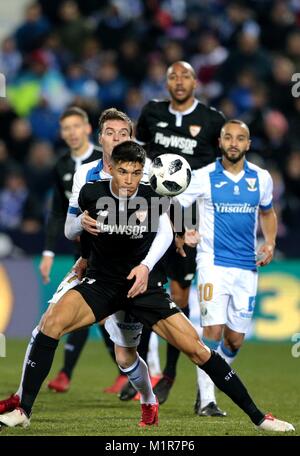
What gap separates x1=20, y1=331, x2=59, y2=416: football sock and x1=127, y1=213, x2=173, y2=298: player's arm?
0.63m

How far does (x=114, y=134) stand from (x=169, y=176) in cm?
56

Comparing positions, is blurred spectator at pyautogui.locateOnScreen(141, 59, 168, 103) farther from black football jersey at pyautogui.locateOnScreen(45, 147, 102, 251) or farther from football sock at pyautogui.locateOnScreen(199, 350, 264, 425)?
football sock at pyautogui.locateOnScreen(199, 350, 264, 425)

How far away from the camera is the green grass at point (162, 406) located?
303 inches

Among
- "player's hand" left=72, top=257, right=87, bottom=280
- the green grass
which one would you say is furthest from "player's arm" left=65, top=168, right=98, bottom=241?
the green grass

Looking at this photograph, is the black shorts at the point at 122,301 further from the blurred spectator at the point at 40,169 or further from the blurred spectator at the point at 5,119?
the blurred spectator at the point at 5,119

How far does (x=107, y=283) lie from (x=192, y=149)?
113 inches

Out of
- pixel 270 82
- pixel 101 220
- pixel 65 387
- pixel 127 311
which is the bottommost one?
pixel 65 387

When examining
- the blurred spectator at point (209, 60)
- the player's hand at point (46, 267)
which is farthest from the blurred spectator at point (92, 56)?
the player's hand at point (46, 267)

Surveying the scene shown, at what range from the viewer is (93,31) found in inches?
745

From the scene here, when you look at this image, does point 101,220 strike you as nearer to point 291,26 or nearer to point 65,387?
point 65,387

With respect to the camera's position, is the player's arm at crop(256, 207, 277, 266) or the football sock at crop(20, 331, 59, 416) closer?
the football sock at crop(20, 331, 59, 416)

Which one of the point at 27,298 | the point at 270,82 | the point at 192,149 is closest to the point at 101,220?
the point at 192,149

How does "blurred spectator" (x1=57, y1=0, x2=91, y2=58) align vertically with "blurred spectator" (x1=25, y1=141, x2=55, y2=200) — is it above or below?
above

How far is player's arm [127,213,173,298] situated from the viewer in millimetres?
7461
